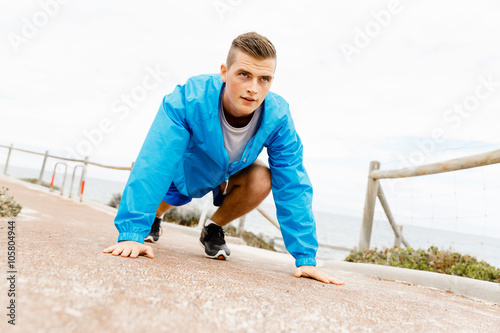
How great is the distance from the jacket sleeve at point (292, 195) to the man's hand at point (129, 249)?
865mm

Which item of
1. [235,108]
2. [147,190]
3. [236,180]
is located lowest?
[147,190]

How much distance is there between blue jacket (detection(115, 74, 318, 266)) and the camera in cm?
191

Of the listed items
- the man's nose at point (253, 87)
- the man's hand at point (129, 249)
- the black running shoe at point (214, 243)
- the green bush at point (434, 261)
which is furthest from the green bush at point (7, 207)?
the green bush at point (434, 261)

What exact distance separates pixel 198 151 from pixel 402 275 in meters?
1.89

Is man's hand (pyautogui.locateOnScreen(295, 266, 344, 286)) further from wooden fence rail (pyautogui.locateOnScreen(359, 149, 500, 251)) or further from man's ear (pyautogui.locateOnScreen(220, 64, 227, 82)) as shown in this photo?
wooden fence rail (pyautogui.locateOnScreen(359, 149, 500, 251))

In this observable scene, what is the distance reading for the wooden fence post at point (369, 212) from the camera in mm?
4777

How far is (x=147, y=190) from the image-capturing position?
1.91 metres

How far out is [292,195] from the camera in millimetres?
2318

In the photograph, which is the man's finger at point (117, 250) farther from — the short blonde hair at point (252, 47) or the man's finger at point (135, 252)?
the short blonde hair at point (252, 47)

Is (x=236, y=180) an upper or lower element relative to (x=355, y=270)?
upper

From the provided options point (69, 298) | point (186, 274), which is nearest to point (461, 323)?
point (186, 274)

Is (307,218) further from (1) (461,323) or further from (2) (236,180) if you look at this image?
(1) (461,323)

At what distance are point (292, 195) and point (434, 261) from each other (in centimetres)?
223

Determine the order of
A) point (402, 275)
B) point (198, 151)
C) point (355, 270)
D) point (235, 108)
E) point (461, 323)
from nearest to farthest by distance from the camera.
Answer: point (461, 323), point (235, 108), point (198, 151), point (402, 275), point (355, 270)
